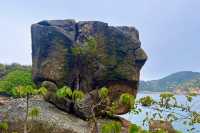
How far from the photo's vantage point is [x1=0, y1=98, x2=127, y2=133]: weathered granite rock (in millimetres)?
24047

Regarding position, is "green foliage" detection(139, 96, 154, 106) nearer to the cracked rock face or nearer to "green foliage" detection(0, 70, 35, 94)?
the cracked rock face

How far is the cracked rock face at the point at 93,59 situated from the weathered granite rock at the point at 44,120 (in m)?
2.97

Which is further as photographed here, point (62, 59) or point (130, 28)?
point (130, 28)

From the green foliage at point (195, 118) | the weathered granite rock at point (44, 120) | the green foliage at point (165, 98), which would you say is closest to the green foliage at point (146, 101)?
the green foliage at point (165, 98)

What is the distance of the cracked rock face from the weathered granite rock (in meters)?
2.97

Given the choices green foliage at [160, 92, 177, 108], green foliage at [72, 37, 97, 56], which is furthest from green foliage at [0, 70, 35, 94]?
green foliage at [160, 92, 177, 108]

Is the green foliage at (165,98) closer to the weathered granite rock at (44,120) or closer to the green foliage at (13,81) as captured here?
the weathered granite rock at (44,120)

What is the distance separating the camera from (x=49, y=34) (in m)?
31.9

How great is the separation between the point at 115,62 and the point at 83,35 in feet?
10.6

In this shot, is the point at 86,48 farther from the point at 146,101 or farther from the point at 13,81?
the point at 13,81

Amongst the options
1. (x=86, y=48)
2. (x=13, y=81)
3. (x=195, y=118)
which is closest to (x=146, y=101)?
(x=195, y=118)

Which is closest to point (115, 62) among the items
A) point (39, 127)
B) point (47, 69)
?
point (47, 69)

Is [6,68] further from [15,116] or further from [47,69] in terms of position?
[15,116]

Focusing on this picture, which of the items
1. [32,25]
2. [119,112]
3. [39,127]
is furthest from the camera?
[32,25]
